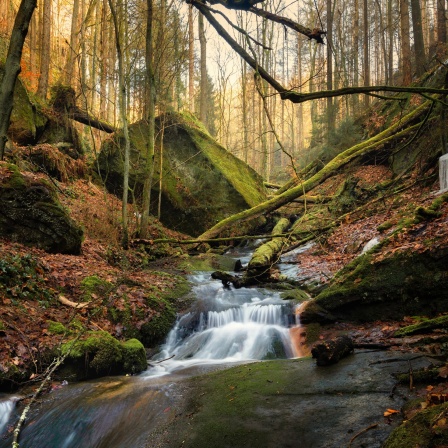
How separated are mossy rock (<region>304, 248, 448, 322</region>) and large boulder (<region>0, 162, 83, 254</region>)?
17.9 feet

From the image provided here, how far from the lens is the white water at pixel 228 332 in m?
6.21

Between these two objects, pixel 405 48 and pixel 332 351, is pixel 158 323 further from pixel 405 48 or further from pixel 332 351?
pixel 405 48

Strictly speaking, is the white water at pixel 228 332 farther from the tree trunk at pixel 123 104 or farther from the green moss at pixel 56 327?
the tree trunk at pixel 123 104

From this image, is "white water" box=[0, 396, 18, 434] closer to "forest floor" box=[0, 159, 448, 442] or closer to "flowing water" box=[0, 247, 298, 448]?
"flowing water" box=[0, 247, 298, 448]

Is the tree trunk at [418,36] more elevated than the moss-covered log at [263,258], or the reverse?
the tree trunk at [418,36]

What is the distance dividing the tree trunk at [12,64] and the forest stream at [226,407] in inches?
133

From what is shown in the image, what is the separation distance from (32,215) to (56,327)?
3087 millimetres

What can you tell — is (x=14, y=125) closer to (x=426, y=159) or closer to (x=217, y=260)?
(x=217, y=260)

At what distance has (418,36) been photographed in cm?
1471

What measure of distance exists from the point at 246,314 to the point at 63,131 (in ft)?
37.3

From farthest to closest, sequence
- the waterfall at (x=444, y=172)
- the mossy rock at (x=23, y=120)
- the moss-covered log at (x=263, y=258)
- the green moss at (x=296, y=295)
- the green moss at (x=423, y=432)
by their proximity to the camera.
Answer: the mossy rock at (x=23, y=120), the moss-covered log at (x=263, y=258), the waterfall at (x=444, y=172), the green moss at (x=296, y=295), the green moss at (x=423, y=432)

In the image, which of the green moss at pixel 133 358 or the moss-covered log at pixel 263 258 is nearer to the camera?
the green moss at pixel 133 358

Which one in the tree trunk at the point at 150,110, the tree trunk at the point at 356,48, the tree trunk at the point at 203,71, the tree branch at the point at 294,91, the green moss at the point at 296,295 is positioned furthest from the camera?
the tree trunk at the point at 203,71

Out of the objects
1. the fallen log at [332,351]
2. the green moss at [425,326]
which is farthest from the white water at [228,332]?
the green moss at [425,326]
